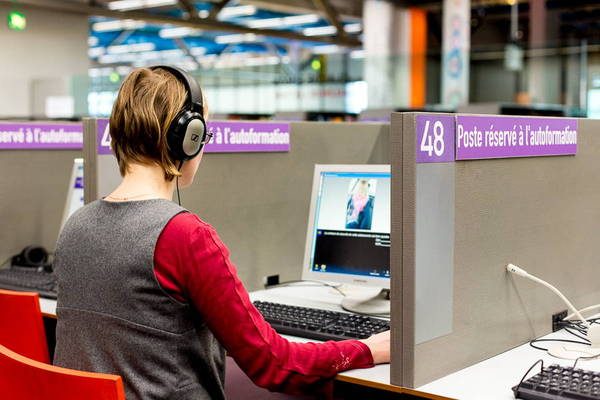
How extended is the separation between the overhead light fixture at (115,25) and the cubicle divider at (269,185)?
12486 mm

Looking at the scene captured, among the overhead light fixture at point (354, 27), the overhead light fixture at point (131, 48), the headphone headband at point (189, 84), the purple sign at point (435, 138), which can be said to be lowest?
the purple sign at point (435, 138)

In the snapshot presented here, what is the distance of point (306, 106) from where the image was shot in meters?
12.4

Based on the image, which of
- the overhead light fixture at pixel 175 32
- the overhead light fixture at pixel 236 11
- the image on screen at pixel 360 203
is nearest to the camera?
the image on screen at pixel 360 203

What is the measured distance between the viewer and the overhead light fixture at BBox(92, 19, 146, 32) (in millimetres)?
14853

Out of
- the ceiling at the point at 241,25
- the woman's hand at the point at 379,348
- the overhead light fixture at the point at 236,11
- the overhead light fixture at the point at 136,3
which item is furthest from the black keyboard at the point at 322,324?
the overhead light fixture at the point at 236,11

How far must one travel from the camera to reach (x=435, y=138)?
1.64 meters

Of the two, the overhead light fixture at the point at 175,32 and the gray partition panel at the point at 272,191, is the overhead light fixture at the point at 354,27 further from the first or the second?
the gray partition panel at the point at 272,191

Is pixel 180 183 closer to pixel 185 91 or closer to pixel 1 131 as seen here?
pixel 185 91

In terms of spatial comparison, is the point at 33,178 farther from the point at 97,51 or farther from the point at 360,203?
the point at 97,51

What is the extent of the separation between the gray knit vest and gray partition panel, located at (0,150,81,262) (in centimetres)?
168

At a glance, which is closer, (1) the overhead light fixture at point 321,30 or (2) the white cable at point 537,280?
(2) the white cable at point 537,280

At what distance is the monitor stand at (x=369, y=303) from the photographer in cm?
227

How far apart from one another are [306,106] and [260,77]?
111cm

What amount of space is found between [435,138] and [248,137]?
43.3 inches
